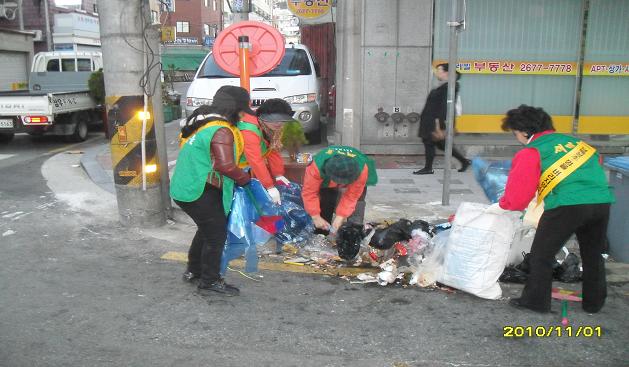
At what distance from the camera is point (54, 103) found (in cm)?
1156

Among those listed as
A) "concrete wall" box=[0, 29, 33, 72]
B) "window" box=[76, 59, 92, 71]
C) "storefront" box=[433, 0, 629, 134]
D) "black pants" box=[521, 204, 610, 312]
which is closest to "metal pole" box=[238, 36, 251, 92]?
"black pants" box=[521, 204, 610, 312]

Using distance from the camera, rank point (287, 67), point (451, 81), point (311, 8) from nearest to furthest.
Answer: point (451, 81), point (287, 67), point (311, 8)

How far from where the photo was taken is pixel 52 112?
1153cm

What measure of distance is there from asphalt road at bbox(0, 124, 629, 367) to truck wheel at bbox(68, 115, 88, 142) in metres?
8.20

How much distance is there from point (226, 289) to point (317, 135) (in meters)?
6.58

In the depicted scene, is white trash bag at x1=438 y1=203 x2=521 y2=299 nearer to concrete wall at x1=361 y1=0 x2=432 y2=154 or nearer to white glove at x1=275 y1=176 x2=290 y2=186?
white glove at x1=275 y1=176 x2=290 y2=186

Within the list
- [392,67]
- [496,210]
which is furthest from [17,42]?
[496,210]

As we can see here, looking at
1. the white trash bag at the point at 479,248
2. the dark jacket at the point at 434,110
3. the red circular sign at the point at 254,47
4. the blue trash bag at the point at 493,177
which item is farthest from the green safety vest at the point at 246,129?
the dark jacket at the point at 434,110

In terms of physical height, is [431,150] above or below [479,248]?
above

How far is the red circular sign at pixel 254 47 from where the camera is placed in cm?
523

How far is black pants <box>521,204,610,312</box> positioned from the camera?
376 cm

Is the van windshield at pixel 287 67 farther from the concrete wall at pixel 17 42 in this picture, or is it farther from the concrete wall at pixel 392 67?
the concrete wall at pixel 17 42

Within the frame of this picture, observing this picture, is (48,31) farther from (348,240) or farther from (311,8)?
(348,240)

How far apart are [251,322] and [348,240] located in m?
1.36
